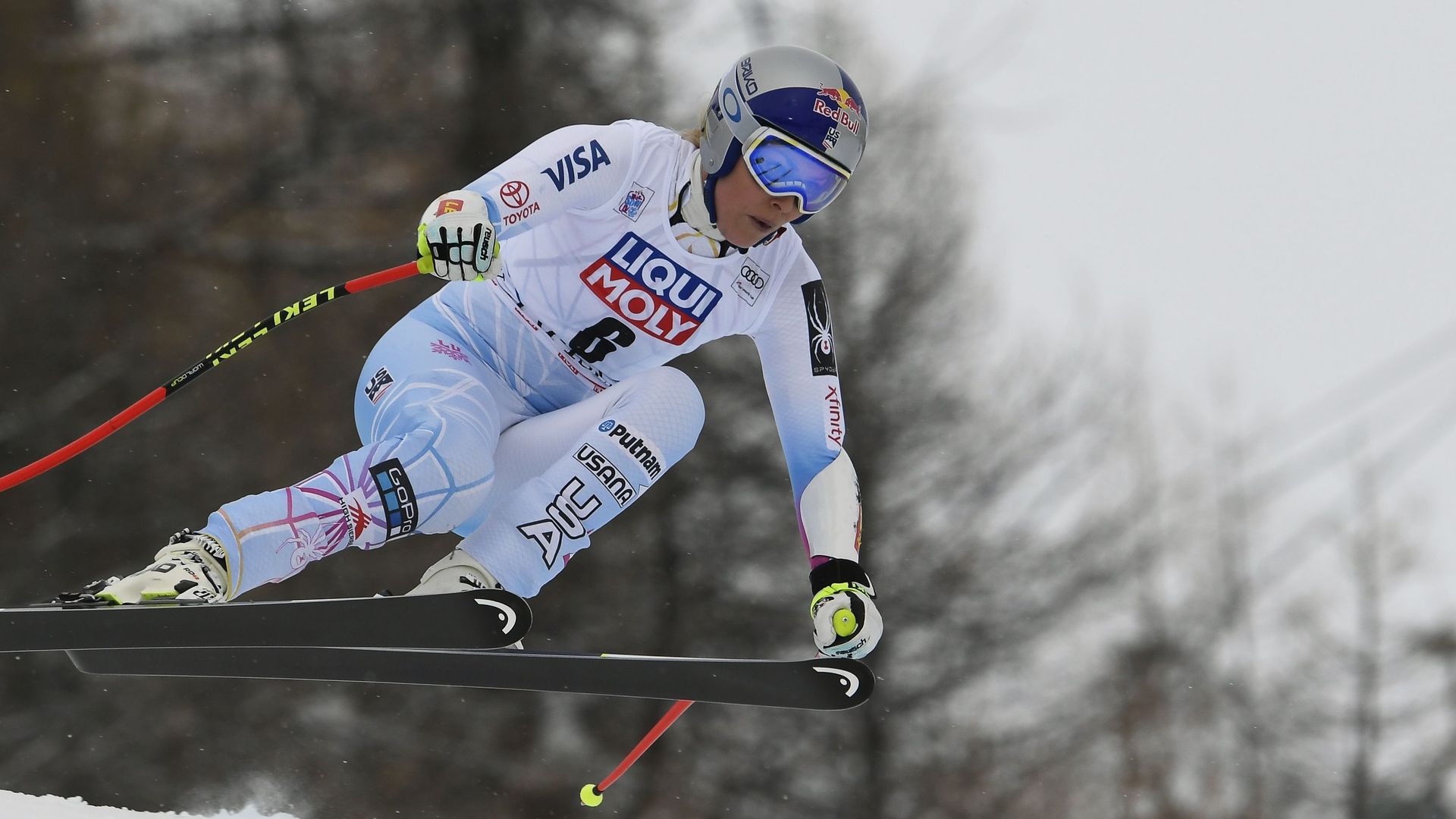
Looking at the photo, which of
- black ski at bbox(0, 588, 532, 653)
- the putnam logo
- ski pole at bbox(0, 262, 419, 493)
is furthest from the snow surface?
the putnam logo

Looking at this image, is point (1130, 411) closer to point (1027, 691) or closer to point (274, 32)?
point (1027, 691)

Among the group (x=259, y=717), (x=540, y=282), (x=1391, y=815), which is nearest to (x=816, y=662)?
(x=540, y=282)

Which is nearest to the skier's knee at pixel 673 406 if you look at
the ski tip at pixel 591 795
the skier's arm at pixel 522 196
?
the skier's arm at pixel 522 196

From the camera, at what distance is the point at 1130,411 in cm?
1285

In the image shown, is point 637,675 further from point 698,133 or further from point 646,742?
point 698,133

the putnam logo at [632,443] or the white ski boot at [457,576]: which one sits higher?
the putnam logo at [632,443]

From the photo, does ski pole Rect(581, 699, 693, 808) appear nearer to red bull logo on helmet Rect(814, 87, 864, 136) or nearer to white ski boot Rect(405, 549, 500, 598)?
white ski boot Rect(405, 549, 500, 598)

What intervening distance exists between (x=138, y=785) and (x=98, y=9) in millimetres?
5914

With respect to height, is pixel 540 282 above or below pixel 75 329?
below

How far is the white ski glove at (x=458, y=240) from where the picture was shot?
266cm

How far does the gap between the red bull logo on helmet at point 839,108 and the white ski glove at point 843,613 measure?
964 millimetres

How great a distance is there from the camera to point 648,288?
3049 millimetres

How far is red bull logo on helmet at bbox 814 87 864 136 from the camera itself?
287 cm

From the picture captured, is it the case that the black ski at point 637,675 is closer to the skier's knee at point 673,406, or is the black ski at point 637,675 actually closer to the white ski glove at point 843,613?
the white ski glove at point 843,613
